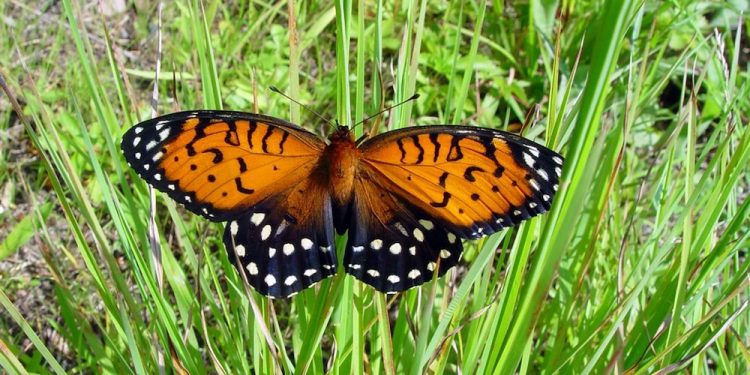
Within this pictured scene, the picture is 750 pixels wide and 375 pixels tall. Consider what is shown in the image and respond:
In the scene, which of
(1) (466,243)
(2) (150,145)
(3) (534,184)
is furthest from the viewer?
(1) (466,243)

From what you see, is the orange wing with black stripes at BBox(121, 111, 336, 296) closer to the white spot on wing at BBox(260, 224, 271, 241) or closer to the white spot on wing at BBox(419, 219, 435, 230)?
the white spot on wing at BBox(260, 224, 271, 241)

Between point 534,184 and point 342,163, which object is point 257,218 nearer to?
point 342,163

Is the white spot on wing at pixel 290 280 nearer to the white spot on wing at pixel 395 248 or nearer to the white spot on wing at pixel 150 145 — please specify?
the white spot on wing at pixel 395 248

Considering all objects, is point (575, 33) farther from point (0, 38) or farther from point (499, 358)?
point (0, 38)

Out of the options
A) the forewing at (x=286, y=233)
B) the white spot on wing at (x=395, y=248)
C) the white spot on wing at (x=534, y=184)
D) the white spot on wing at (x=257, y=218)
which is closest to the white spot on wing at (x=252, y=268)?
the forewing at (x=286, y=233)

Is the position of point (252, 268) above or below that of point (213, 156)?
below

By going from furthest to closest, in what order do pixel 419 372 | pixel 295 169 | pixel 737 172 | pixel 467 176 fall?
1. pixel 295 169
2. pixel 467 176
3. pixel 737 172
4. pixel 419 372

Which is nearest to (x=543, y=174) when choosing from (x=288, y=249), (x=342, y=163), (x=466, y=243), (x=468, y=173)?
(x=468, y=173)

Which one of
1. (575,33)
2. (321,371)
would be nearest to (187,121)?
(321,371)
